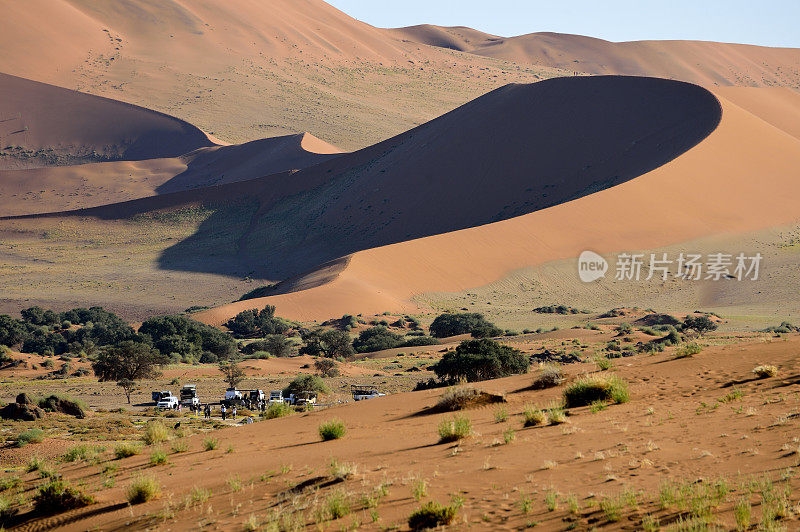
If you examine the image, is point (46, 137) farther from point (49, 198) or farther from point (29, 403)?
point (29, 403)

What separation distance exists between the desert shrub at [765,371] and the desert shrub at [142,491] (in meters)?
8.74

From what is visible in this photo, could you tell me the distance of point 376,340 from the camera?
41094 mm

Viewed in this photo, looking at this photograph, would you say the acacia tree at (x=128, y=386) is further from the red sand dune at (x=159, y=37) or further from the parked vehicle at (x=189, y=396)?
the red sand dune at (x=159, y=37)

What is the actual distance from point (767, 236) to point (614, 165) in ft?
53.4

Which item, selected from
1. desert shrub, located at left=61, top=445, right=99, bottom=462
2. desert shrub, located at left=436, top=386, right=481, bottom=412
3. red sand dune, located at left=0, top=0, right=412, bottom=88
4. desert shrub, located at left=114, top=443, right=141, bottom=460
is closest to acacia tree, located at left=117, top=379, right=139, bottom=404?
desert shrub, located at left=61, top=445, right=99, bottom=462

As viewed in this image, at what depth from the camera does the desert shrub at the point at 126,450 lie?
43.7 ft

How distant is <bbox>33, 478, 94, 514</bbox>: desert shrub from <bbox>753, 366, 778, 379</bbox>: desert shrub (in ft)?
31.2

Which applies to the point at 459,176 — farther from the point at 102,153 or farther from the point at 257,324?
the point at 102,153

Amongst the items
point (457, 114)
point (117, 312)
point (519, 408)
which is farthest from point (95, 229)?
point (519, 408)

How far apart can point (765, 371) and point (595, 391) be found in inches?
100.0

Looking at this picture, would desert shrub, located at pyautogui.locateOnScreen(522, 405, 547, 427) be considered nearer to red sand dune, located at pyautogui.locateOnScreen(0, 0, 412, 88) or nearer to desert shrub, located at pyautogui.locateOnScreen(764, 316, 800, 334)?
desert shrub, located at pyautogui.locateOnScreen(764, 316, 800, 334)

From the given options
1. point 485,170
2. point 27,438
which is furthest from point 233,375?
point 485,170

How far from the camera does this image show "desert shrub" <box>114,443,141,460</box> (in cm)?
1333

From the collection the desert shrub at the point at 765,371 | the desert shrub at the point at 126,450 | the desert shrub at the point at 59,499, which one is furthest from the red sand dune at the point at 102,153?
the desert shrub at the point at 59,499
